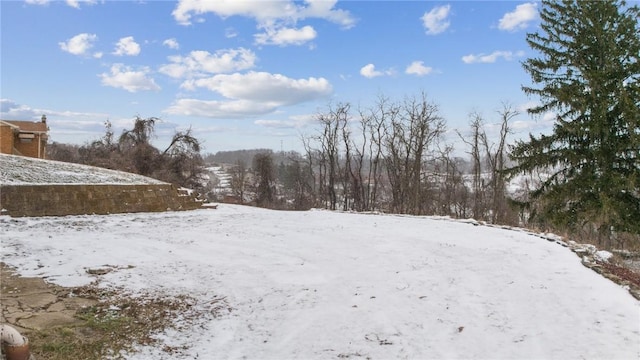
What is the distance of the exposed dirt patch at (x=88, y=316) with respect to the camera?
367cm

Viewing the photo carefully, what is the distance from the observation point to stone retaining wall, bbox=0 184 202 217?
9750mm

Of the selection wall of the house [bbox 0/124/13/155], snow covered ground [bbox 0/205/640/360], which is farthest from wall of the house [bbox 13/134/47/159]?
snow covered ground [bbox 0/205/640/360]

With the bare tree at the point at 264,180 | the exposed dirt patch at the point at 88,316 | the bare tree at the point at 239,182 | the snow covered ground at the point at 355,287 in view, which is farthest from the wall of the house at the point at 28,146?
the exposed dirt patch at the point at 88,316

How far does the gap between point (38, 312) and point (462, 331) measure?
4.40 metres

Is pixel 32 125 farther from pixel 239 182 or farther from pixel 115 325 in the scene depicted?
pixel 115 325

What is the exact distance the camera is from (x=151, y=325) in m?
4.28

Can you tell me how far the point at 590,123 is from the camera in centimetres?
1452

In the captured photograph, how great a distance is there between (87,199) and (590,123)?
53.4 ft

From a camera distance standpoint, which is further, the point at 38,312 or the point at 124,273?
the point at 124,273

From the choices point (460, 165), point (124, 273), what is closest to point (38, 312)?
point (124, 273)

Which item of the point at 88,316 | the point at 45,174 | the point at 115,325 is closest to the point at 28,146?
the point at 45,174

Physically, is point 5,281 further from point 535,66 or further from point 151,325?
point 535,66

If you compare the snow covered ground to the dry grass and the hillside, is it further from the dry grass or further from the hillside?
the hillside

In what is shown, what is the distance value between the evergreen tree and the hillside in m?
15.1
